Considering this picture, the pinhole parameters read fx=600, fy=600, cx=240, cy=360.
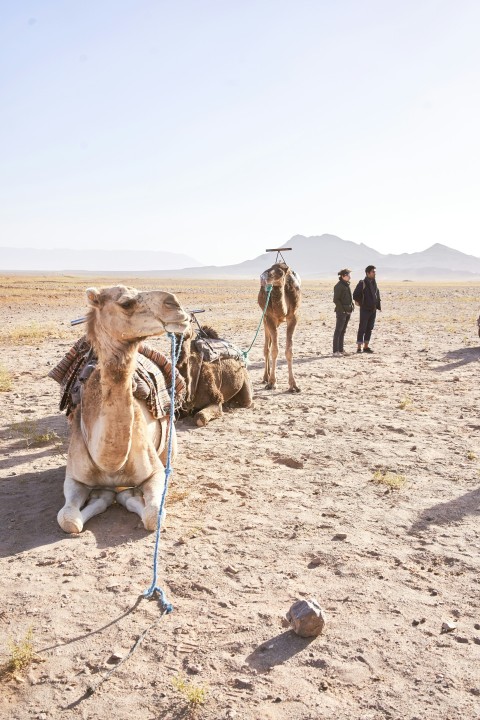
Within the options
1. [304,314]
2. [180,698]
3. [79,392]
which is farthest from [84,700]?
[304,314]

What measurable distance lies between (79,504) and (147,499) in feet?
1.86

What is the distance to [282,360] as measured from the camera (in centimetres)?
1402

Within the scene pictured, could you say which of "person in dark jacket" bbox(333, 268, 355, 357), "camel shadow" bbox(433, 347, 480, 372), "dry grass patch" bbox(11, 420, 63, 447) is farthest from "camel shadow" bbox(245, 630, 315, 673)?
"person in dark jacket" bbox(333, 268, 355, 357)

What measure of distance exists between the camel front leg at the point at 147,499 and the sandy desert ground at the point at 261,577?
0.13 metres

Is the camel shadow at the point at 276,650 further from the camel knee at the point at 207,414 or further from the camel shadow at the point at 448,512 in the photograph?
the camel knee at the point at 207,414

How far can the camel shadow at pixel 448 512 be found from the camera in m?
5.27

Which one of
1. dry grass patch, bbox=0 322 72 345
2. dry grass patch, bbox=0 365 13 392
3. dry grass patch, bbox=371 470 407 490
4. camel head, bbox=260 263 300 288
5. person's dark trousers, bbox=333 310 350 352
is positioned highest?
camel head, bbox=260 263 300 288

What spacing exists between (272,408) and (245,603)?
548 centimetres

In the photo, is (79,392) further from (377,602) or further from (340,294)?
(340,294)

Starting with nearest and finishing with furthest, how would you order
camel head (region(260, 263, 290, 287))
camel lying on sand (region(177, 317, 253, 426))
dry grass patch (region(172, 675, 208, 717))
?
1. dry grass patch (region(172, 675, 208, 717))
2. camel lying on sand (region(177, 317, 253, 426))
3. camel head (region(260, 263, 290, 287))

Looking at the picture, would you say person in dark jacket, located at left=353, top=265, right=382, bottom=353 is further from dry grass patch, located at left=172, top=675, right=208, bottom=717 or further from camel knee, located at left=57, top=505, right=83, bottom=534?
dry grass patch, located at left=172, top=675, right=208, bottom=717

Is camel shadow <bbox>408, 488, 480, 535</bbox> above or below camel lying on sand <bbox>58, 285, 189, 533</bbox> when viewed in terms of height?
below

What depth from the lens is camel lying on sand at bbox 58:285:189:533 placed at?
4.04 metres

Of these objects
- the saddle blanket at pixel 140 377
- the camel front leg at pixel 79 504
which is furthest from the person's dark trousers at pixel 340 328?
the camel front leg at pixel 79 504
